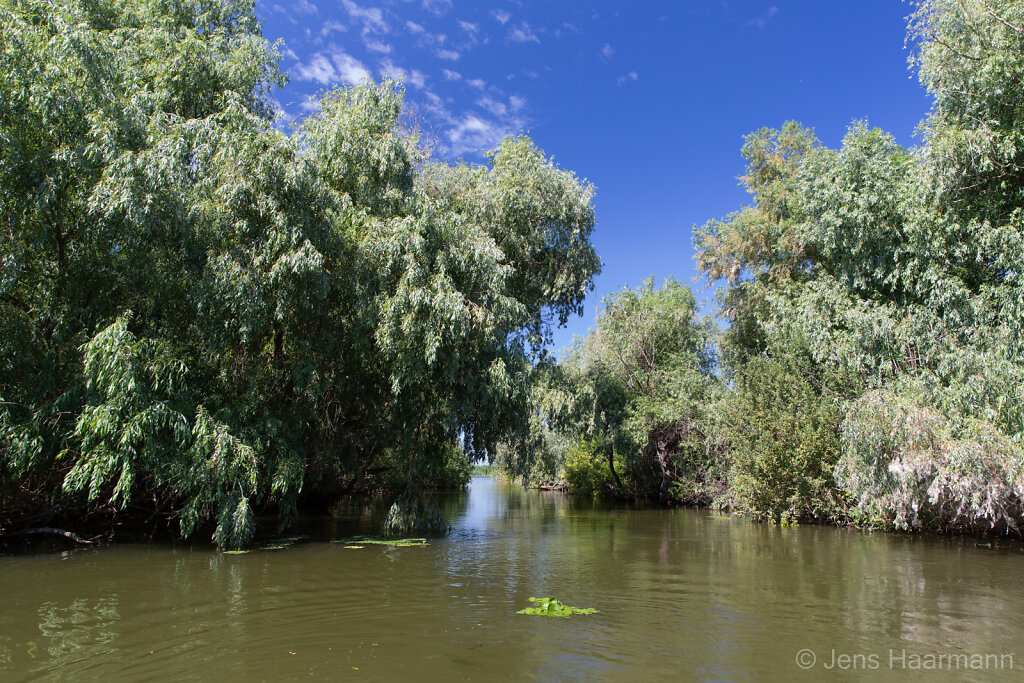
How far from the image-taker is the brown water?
5.12 meters

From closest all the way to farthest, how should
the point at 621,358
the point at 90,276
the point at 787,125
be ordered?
1. the point at 90,276
2. the point at 787,125
3. the point at 621,358

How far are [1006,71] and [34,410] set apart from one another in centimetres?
2061

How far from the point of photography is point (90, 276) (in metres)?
11.3

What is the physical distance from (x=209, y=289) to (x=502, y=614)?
8592 millimetres

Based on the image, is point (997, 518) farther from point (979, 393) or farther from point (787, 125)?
point (787, 125)

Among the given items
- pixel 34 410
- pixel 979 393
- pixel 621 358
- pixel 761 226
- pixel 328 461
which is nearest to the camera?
pixel 34 410

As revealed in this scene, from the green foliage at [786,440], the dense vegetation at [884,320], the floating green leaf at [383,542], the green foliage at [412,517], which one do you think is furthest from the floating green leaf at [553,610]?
the green foliage at [786,440]

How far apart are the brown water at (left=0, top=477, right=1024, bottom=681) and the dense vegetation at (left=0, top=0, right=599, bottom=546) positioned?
196cm

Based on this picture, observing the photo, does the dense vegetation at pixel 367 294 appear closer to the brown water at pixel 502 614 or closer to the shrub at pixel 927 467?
the shrub at pixel 927 467

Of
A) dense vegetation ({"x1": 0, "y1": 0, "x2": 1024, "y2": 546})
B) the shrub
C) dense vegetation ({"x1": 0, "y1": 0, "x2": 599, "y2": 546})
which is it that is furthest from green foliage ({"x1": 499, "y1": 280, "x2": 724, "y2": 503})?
dense vegetation ({"x1": 0, "y1": 0, "x2": 599, "y2": 546})

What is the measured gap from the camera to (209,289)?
11.4 m

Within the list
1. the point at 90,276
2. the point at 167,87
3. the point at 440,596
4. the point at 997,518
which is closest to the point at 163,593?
the point at 440,596

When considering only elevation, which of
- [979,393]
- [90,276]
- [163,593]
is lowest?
[163,593]

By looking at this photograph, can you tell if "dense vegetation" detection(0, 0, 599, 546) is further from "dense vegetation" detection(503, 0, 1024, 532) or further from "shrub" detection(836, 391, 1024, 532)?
"shrub" detection(836, 391, 1024, 532)
